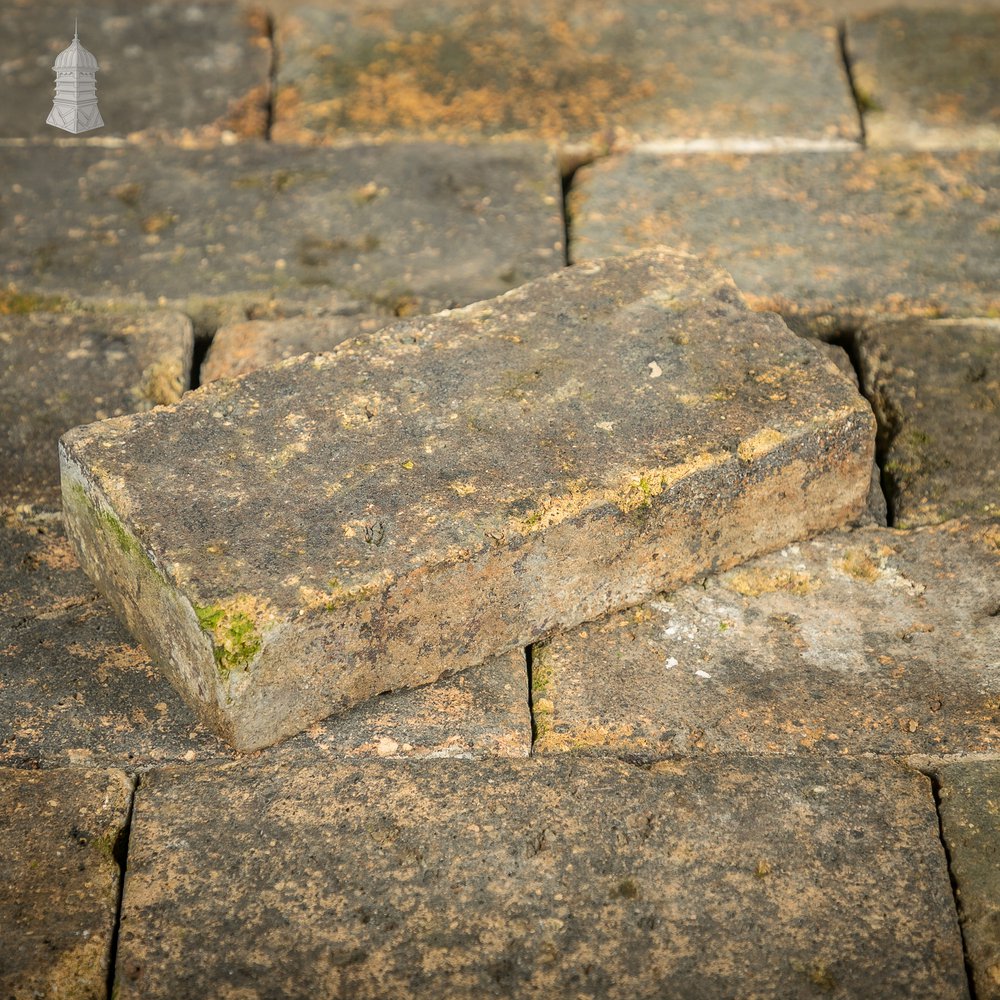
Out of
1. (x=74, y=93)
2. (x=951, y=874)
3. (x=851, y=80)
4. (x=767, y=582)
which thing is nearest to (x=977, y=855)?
(x=951, y=874)

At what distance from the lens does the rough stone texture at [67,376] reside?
3.21 metres

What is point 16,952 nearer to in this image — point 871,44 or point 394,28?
point 394,28

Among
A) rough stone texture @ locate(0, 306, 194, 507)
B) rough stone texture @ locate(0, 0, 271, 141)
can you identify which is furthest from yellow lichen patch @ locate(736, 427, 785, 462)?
rough stone texture @ locate(0, 0, 271, 141)

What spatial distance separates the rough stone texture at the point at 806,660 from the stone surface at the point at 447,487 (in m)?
0.08

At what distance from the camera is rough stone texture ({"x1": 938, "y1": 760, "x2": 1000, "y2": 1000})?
2225 mm

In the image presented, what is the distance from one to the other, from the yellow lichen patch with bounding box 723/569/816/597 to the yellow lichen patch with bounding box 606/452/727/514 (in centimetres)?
30

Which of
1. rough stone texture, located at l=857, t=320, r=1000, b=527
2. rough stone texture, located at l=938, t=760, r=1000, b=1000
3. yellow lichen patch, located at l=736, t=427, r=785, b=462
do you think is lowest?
rough stone texture, located at l=857, t=320, r=1000, b=527

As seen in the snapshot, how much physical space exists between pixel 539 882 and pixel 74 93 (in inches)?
84.0

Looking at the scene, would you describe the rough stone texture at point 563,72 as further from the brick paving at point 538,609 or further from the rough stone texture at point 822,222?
the rough stone texture at point 822,222

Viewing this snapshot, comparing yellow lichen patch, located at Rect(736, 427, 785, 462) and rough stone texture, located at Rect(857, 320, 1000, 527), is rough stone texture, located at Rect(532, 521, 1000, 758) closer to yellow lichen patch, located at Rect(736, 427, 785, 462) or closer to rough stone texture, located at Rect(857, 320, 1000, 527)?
rough stone texture, located at Rect(857, 320, 1000, 527)

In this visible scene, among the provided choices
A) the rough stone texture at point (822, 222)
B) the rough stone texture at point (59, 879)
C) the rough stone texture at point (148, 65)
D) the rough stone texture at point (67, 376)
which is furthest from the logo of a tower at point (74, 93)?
the rough stone texture at point (59, 879)

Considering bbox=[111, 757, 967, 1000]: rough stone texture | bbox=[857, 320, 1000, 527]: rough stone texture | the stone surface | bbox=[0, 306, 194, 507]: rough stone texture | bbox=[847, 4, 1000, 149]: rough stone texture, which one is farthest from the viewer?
bbox=[847, 4, 1000, 149]: rough stone texture

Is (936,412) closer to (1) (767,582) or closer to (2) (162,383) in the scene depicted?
(1) (767,582)

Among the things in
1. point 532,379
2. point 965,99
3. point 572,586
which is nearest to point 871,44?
point 965,99
